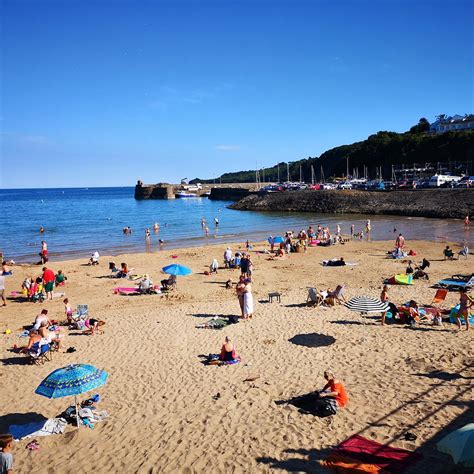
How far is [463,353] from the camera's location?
1017 cm

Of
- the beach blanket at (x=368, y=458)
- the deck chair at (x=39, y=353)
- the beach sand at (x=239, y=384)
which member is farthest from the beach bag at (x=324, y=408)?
the deck chair at (x=39, y=353)

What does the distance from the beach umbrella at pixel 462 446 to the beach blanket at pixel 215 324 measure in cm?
811

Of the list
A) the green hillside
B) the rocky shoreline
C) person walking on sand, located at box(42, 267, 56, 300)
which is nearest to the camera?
person walking on sand, located at box(42, 267, 56, 300)

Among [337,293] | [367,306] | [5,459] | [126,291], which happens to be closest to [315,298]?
[337,293]

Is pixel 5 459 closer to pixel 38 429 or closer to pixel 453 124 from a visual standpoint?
pixel 38 429

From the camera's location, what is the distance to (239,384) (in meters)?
9.20

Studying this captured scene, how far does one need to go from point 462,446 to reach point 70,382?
20.0 feet

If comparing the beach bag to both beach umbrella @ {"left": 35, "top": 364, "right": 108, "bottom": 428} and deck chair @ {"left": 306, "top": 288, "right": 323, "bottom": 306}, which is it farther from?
deck chair @ {"left": 306, "top": 288, "right": 323, "bottom": 306}

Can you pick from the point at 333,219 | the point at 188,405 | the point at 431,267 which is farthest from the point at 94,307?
the point at 333,219

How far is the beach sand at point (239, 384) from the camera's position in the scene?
6.87 meters

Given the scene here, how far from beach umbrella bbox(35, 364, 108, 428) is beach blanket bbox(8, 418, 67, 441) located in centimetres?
34

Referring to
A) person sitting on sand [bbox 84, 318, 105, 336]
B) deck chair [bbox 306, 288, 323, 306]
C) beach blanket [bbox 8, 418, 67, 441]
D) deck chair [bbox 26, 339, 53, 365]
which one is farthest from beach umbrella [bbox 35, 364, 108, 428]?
deck chair [bbox 306, 288, 323, 306]

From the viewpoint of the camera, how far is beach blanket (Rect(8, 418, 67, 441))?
754 centimetres

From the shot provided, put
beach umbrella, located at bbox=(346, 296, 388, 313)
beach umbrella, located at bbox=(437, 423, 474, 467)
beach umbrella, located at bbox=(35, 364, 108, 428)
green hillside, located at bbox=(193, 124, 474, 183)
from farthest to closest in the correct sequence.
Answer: green hillside, located at bbox=(193, 124, 474, 183) → beach umbrella, located at bbox=(346, 296, 388, 313) → beach umbrella, located at bbox=(35, 364, 108, 428) → beach umbrella, located at bbox=(437, 423, 474, 467)
